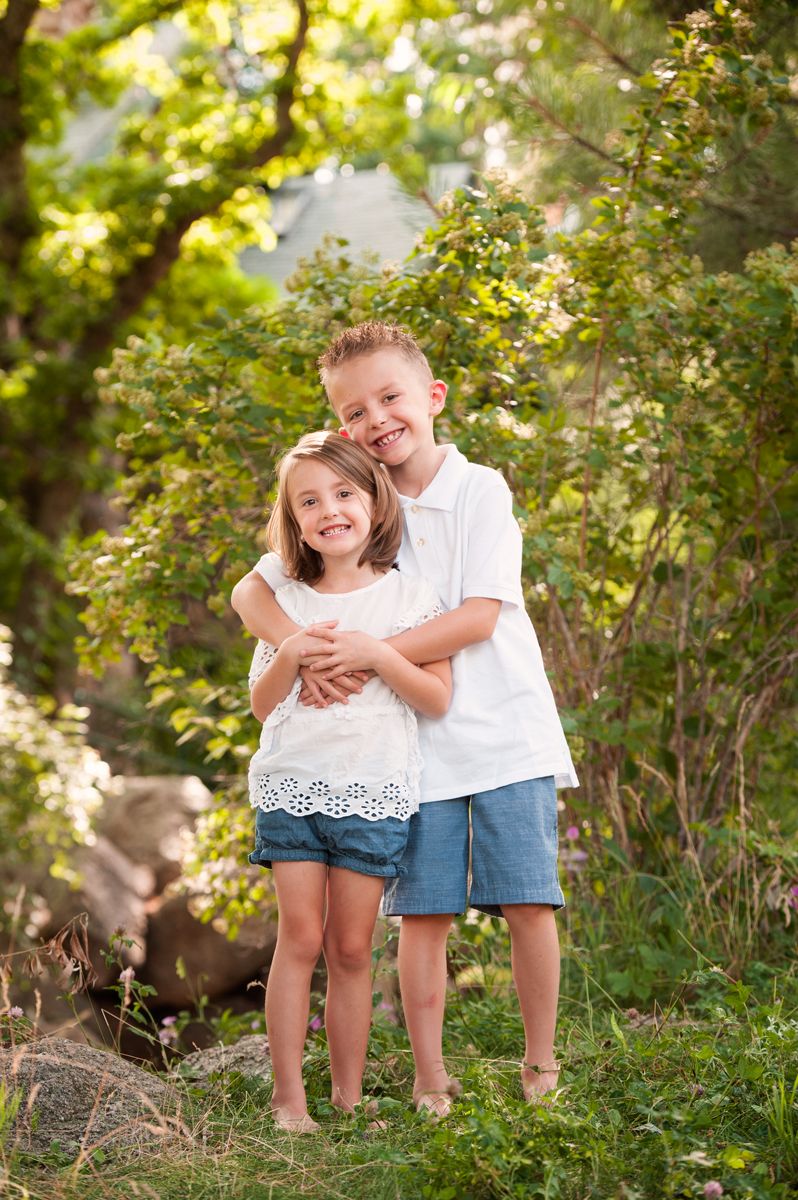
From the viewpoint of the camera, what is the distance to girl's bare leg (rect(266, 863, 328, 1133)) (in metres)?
2.29

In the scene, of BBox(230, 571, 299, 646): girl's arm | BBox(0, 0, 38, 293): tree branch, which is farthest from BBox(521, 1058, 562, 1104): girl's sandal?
BBox(0, 0, 38, 293): tree branch

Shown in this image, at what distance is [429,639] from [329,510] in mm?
311

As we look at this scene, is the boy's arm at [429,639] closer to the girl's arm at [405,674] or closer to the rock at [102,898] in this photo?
the girl's arm at [405,674]

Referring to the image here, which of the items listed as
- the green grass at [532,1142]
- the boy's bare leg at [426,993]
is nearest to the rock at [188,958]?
the boy's bare leg at [426,993]

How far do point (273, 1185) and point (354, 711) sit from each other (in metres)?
0.81

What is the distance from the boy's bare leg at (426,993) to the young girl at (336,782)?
0.33 feet

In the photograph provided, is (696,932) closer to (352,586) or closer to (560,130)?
(352,586)

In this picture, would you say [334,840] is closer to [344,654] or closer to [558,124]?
[344,654]

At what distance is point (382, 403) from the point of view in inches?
98.3

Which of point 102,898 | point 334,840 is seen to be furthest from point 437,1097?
point 102,898

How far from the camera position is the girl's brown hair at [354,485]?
241cm

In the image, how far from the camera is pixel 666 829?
366 centimetres

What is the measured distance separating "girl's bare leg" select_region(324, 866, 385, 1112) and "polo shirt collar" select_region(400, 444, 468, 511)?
2.45 feet

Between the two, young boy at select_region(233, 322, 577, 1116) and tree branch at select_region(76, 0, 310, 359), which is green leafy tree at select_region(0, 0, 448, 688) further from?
young boy at select_region(233, 322, 577, 1116)
